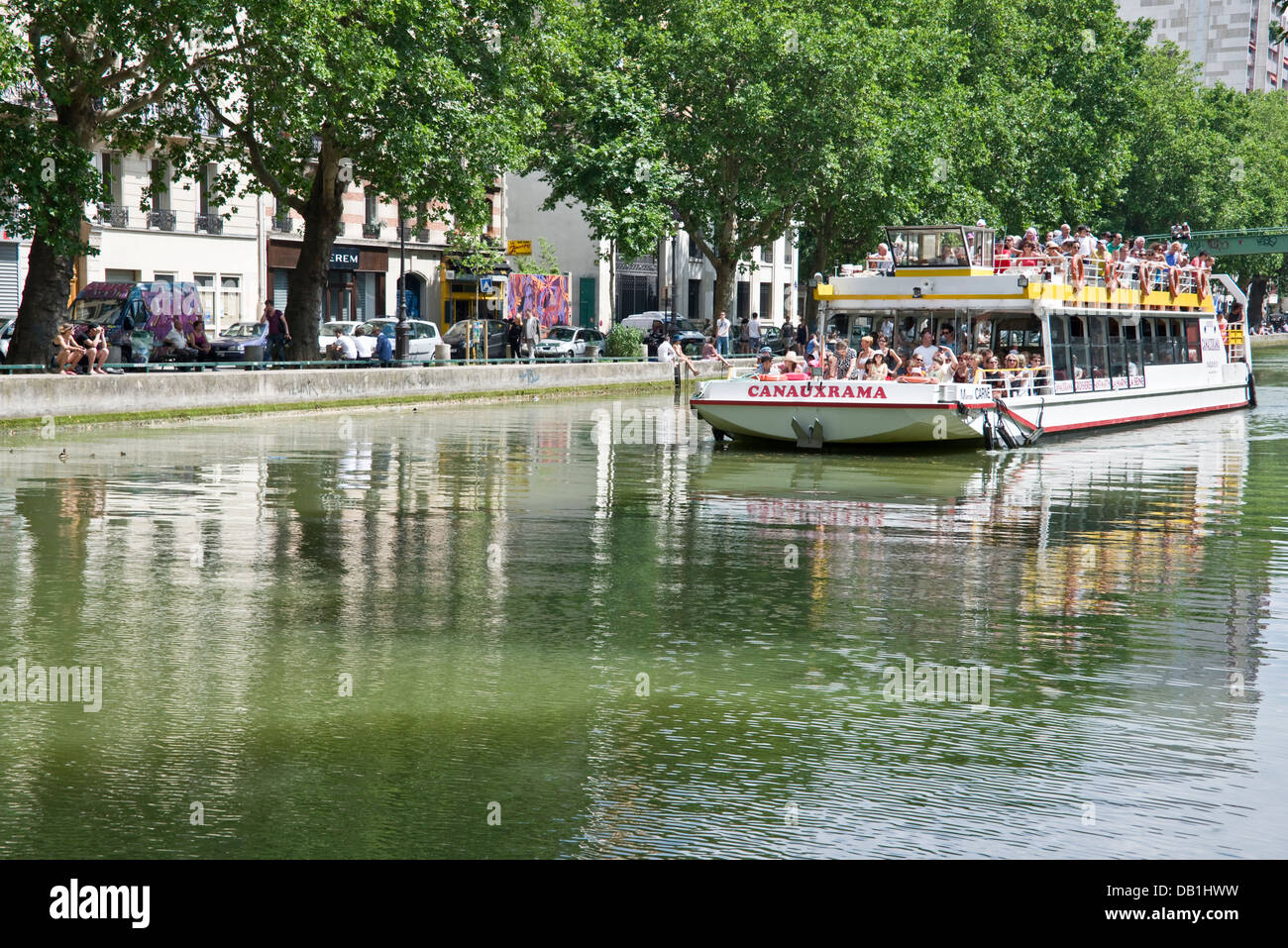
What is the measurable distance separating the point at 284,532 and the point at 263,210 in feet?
142

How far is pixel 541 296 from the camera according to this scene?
64938 mm

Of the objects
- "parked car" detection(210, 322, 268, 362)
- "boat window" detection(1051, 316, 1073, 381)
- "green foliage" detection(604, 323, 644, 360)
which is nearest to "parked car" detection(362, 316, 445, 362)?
"parked car" detection(210, 322, 268, 362)

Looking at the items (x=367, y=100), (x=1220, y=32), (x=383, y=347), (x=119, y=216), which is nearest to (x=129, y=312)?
(x=383, y=347)

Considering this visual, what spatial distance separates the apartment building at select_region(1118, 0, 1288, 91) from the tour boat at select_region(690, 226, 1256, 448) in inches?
5171

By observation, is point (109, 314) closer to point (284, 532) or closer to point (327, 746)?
point (284, 532)

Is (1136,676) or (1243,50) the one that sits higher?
(1243,50)

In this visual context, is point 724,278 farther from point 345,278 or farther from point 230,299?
point 230,299

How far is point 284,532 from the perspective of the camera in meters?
14.6

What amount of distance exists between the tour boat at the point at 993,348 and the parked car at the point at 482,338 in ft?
69.6

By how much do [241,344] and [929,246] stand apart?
1950 centimetres

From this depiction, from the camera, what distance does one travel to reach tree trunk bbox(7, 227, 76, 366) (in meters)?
29.9

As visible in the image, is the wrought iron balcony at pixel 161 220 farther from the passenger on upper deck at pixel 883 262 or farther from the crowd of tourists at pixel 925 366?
the passenger on upper deck at pixel 883 262

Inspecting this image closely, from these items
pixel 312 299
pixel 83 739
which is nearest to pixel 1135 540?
pixel 83 739

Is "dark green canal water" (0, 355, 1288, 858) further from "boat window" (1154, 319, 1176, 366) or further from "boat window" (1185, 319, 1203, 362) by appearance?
"boat window" (1185, 319, 1203, 362)
